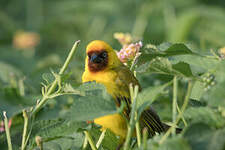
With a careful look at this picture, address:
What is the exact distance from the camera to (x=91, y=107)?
0.92 metres

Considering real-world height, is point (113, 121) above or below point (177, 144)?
Result: below

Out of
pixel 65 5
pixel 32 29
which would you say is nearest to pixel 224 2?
pixel 65 5

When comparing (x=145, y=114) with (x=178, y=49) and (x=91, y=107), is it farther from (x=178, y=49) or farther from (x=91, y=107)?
(x=91, y=107)

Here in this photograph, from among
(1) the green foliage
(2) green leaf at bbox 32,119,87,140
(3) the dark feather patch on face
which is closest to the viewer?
(1) the green foliage

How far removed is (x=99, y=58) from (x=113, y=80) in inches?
11.0

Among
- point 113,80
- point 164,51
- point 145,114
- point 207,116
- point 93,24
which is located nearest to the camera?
point 207,116

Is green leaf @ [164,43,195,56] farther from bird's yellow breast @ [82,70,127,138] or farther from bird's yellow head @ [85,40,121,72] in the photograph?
bird's yellow head @ [85,40,121,72]

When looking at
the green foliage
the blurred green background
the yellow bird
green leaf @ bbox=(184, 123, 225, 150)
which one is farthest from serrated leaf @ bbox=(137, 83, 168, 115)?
the blurred green background

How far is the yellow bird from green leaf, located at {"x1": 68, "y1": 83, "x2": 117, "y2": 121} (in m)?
0.51

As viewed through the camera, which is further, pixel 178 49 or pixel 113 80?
pixel 113 80

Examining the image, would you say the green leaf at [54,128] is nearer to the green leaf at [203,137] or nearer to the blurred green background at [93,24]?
the green leaf at [203,137]

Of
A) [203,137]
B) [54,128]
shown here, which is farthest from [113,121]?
[203,137]

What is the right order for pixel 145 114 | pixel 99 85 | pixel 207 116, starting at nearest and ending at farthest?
1. pixel 207 116
2. pixel 99 85
3. pixel 145 114

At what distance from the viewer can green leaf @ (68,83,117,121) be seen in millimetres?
887
